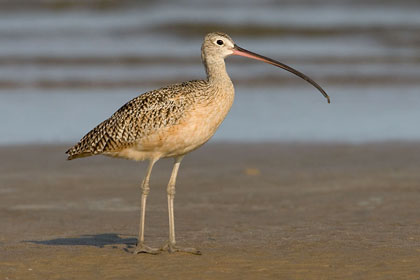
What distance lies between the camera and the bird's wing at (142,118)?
7.49 metres

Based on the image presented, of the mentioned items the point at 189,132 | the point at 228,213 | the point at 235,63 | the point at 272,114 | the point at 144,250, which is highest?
the point at 235,63

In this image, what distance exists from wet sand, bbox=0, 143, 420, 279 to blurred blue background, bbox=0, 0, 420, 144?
1412mm

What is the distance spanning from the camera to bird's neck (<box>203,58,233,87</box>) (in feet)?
25.1

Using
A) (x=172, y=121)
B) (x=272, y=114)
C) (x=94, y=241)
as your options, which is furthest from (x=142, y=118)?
(x=272, y=114)

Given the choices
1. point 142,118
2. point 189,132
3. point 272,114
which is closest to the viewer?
point 189,132

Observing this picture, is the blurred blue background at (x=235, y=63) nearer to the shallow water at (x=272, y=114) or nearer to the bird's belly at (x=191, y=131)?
the shallow water at (x=272, y=114)

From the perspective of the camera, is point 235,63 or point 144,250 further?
point 235,63

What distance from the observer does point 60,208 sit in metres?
9.43

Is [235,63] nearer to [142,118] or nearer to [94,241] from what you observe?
[94,241]

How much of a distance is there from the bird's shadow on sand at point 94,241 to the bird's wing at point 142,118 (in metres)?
0.75

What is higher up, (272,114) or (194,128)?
(272,114)

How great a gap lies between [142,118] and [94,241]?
1.17 metres

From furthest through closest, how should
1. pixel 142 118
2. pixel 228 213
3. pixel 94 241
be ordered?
pixel 228 213, pixel 94 241, pixel 142 118

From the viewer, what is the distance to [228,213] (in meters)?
9.21
